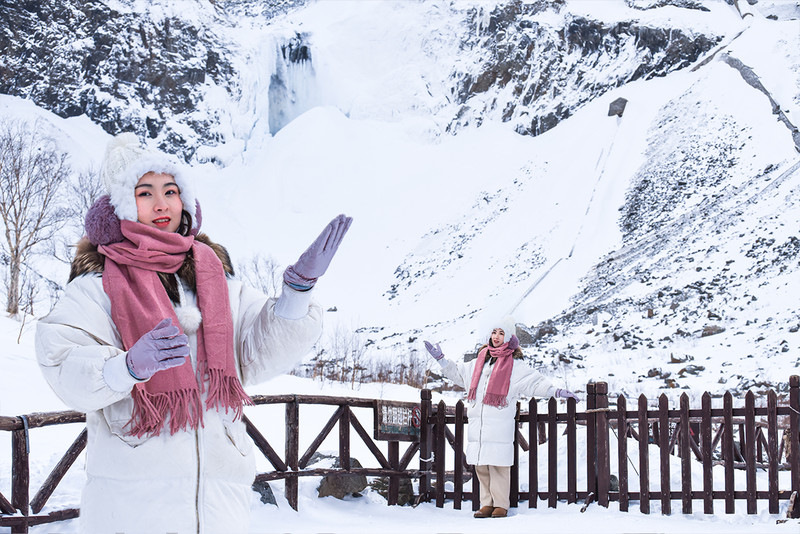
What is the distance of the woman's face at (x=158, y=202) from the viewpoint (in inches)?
107

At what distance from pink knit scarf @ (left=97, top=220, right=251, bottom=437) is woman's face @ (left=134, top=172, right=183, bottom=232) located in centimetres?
12

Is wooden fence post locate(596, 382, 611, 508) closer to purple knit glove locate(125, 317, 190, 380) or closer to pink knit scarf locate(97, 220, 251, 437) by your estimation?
pink knit scarf locate(97, 220, 251, 437)

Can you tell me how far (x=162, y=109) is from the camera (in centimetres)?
5509

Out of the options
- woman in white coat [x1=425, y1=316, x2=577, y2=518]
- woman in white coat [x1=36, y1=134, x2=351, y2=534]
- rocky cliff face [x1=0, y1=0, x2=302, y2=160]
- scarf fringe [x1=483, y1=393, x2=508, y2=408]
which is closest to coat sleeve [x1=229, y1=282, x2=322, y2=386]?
woman in white coat [x1=36, y1=134, x2=351, y2=534]

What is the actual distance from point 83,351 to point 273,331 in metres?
0.58

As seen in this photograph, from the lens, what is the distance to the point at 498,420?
7152 mm

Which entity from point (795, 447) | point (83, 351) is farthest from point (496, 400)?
point (83, 351)

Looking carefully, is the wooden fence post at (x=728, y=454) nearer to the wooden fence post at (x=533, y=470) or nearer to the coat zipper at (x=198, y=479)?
the wooden fence post at (x=533, y=470)

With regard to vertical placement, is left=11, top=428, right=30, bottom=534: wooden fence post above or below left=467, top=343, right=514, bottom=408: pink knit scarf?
below

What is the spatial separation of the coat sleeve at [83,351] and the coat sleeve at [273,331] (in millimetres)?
418

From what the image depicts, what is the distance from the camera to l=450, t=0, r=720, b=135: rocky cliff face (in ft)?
164

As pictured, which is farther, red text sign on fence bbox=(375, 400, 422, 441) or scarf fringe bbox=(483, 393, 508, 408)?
red text sign on fence bbox=(375, 400, 422, 441)

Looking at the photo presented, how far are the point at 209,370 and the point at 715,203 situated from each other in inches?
1273

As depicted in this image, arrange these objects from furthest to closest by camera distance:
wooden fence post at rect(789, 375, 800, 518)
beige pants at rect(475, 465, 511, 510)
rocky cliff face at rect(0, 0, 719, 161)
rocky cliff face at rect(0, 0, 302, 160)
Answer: rocky cliff face at rect(0, 0, 302, 160)
rocky cliff face at rect(0, 0, 719, 161)
beige pants at rect(475, 465, 511, 510)
wooden fence post at rect(789, 375, 800, 518)
